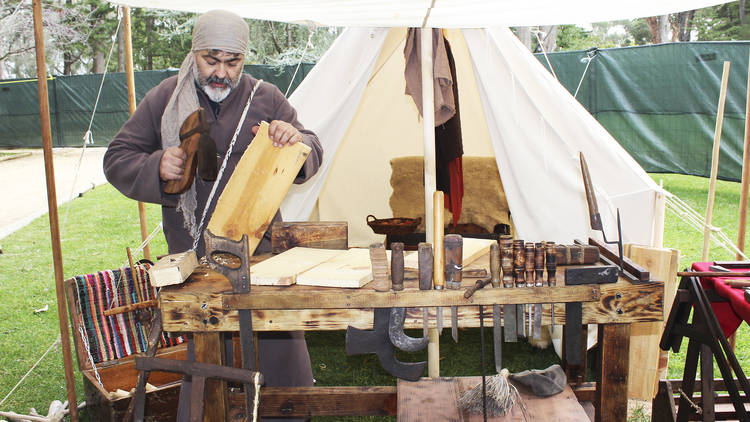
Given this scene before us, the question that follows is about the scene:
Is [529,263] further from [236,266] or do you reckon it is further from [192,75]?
[192,75]

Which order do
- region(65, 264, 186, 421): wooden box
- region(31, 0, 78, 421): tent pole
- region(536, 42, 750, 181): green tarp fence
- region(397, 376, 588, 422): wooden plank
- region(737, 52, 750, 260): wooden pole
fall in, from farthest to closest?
region(536, 42, 750, 181): green tarp fence
region(737, 52, 750, 260): wooden pole
region(65, 264, 186, 421): wooden box
region(31, 0, 78, 421): tent pole
region(397, 376, 588, 422): wooden plank

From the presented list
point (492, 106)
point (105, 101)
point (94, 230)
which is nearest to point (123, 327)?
point (492, 106)

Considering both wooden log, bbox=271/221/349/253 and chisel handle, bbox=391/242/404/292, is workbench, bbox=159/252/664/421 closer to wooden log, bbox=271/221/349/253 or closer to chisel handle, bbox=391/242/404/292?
chisel handle, bbox=391/242/404/292

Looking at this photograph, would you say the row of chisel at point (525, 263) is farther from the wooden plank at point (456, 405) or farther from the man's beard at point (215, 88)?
the man's beard at point (215, 88)

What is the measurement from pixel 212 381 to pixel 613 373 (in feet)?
3.77

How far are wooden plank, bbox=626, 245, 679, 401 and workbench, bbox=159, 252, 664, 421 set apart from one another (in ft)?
3.97

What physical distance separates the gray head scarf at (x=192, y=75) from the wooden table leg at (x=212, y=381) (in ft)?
1.97

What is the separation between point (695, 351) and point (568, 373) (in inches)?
18.1

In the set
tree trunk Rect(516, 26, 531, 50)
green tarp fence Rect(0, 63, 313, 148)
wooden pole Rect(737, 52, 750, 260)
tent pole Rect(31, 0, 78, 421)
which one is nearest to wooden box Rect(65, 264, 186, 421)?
tent pole Rect(31, 0, 78, 421)

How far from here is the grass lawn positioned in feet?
11.5

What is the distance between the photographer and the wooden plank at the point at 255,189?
1.91 m

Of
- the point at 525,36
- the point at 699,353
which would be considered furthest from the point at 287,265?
the point at 525,36

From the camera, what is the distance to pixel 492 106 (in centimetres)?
361

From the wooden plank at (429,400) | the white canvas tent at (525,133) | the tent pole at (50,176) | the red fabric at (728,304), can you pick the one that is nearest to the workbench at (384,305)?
the wooden plank at (429,400)
